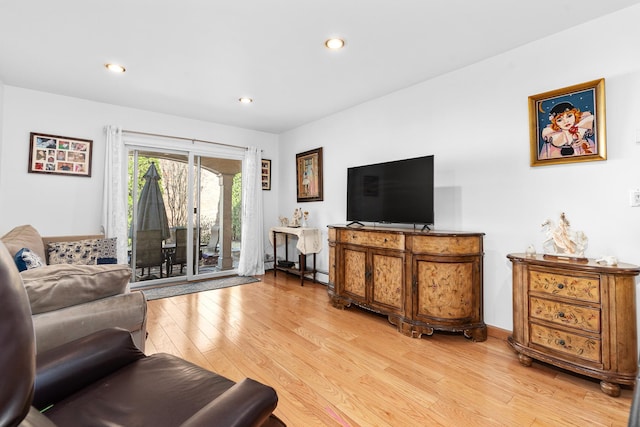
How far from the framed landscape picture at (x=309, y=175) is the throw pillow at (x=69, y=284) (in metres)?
3.23

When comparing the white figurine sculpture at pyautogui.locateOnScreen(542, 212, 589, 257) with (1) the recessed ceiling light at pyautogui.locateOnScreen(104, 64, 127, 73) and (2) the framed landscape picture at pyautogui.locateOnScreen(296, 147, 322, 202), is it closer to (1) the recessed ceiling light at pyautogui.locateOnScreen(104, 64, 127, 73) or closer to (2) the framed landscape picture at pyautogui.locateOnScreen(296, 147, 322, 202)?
(2) the framed landscape picture at pyautogui.locateOnScreen(296, 147, 322, 202)

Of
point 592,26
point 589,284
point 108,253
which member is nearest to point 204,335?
point 108,253

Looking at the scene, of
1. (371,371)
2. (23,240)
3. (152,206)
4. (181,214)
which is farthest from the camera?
(181,214)

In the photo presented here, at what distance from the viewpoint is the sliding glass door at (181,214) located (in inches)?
165

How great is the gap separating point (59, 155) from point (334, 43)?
3.49 metres

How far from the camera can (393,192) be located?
3.03 meters

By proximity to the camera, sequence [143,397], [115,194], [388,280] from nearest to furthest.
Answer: [143,397]
[388,280]
[115,194]

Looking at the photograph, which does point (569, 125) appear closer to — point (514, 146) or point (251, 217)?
point (514, 146)

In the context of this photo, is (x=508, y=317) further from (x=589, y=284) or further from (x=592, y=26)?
(x=592, y=26)

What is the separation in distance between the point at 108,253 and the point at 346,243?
8.41ft

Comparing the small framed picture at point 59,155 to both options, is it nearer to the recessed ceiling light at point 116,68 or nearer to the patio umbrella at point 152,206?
the patio umbrella at point 152,206

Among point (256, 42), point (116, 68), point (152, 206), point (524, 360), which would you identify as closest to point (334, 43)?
point (256, 42)

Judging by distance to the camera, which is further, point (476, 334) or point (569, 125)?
point (476, 334)

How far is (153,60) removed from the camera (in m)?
2.70
